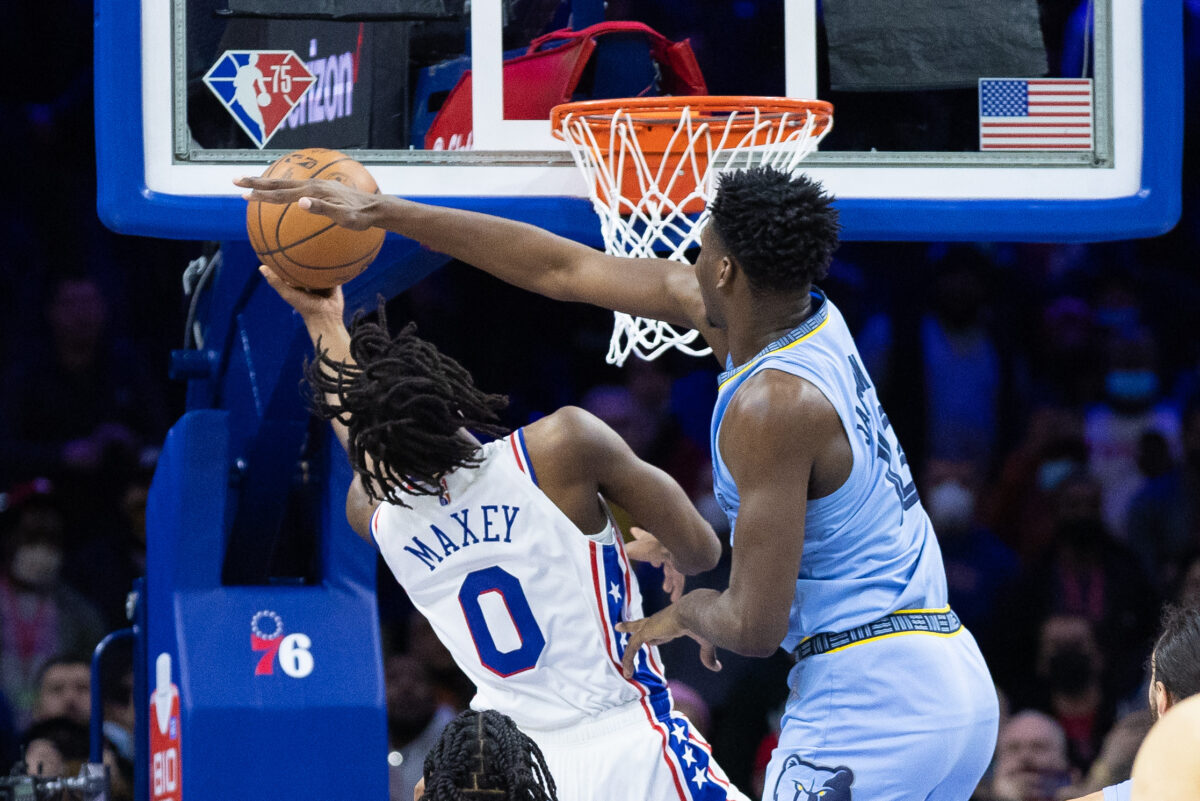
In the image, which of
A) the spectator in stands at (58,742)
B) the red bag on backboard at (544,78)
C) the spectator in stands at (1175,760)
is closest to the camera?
the spectator in stands at (1175,760)

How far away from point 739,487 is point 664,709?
736 millimetres

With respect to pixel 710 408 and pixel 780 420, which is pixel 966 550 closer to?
pixel 710 408

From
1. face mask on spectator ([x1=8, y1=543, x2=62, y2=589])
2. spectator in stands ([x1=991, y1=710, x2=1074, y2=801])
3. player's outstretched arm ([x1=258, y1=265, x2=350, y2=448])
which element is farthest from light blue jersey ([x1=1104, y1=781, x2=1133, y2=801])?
face mask on spectator ([x1=8, y1=543, x2=62, y2=589])

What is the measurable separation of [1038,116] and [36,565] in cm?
433

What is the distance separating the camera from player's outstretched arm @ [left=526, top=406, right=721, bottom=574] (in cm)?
283

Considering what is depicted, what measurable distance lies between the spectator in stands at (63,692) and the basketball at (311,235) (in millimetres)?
3384

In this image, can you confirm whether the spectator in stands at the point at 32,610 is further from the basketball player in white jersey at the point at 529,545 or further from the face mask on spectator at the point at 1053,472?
the face mask on spectator at the point at 1053,472

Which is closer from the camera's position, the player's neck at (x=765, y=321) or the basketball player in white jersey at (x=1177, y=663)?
the basketball player in white jersey at (x=1177, y=663)

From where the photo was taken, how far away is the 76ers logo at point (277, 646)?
404cm

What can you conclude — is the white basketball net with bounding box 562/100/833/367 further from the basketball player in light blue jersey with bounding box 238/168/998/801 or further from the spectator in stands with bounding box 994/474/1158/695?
the spectator in stands with bounding box 994/474/1158/695

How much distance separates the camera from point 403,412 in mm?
2760

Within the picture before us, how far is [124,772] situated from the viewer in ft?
19.8

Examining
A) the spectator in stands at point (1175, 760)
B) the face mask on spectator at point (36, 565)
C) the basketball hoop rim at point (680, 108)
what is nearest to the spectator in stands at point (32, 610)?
the face mask on spectator at point (36, 565)

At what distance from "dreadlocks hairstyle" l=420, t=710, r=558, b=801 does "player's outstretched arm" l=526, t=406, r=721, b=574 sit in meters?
0.74
